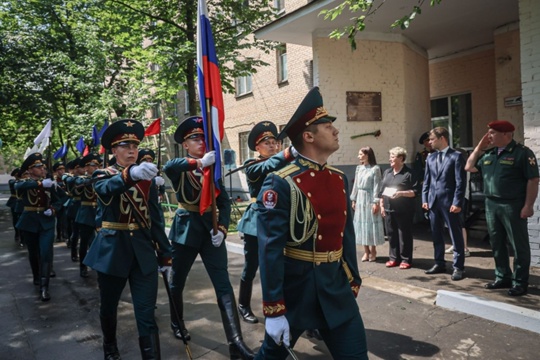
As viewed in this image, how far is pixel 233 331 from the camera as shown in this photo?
391cm

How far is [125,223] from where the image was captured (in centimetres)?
379

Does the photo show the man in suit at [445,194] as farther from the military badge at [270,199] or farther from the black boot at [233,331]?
the military badge at [270,199]

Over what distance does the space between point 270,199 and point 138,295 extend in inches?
68.1

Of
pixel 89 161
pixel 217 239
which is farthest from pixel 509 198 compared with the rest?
pixel 89 161

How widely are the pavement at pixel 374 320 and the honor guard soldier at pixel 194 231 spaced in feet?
1.89

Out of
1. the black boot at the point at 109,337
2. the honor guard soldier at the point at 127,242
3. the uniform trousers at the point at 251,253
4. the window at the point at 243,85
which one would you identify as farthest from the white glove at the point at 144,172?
the window at the point at 243,85

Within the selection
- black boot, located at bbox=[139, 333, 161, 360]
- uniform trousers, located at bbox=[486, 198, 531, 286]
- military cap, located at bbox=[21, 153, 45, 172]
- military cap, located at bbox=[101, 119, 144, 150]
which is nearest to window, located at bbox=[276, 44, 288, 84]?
military cap, located at bbox=[21, 153, 45, 172]

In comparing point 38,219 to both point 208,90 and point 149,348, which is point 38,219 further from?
point 208,90

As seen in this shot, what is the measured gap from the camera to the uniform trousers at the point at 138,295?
351cm

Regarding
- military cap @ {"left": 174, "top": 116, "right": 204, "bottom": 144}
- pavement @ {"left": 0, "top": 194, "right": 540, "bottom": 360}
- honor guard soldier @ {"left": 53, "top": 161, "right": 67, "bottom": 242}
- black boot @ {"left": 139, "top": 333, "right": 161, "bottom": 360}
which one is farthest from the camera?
honor guard soldier @ {"left": 53, "top": 161, "right": 67, "bottom": 242}

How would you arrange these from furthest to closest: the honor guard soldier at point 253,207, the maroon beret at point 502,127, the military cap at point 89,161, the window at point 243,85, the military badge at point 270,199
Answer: the window at point 243,85, the military cap at point 89,161, the maroon beret at point 502,127, the honor guard soldier at point 253,207, the military badge at point 270,199

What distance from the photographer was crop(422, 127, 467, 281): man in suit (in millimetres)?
6176

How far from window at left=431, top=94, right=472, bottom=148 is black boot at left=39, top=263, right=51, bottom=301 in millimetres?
11242

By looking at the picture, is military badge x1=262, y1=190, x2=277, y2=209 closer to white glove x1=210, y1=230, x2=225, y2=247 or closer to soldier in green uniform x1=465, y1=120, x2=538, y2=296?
white glove x1=210, y1=230, x2=225, y2=247
